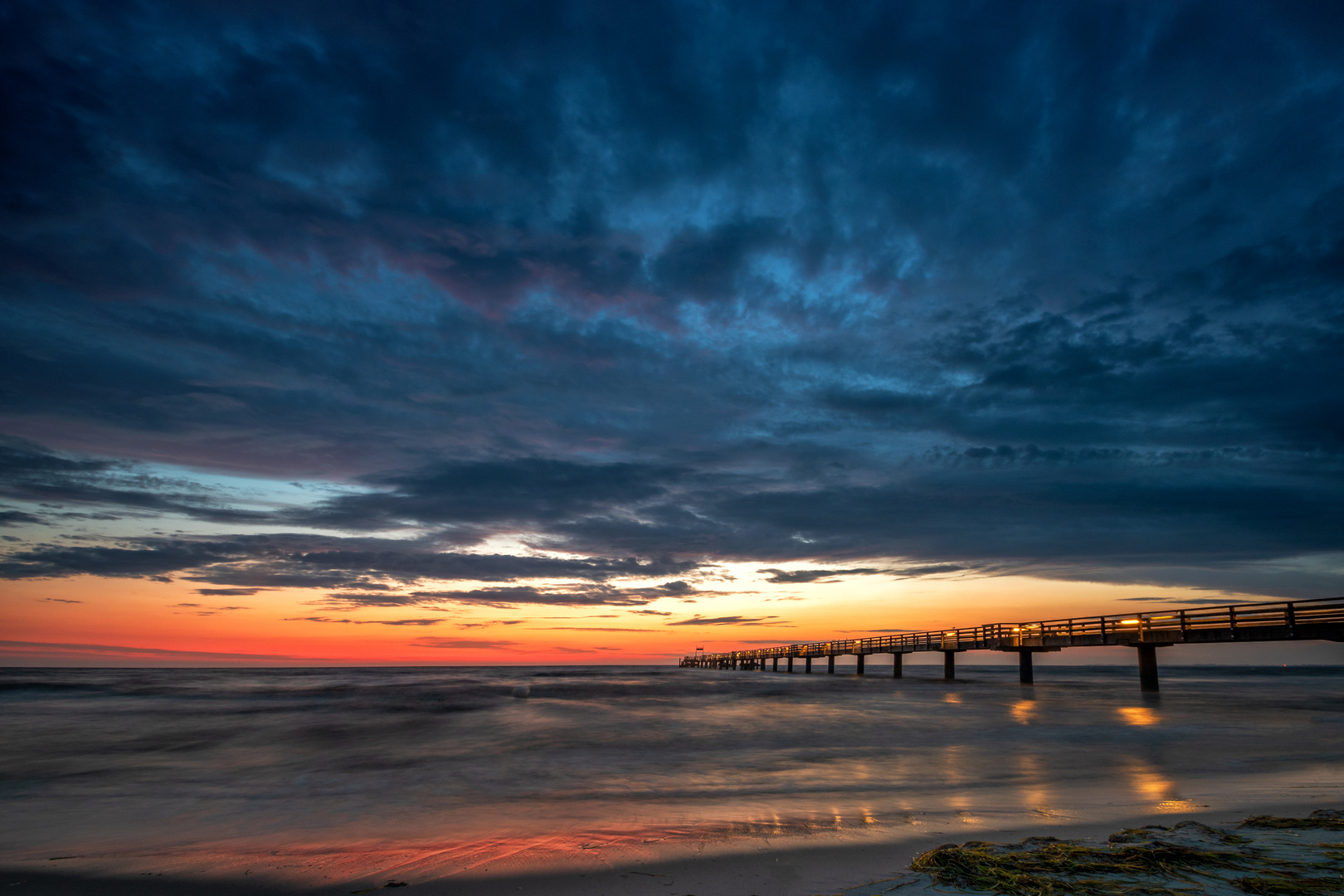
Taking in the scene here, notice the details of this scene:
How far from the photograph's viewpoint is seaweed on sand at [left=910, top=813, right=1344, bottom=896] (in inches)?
175

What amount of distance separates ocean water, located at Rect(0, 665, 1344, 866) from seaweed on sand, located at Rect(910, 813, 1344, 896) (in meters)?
2.12

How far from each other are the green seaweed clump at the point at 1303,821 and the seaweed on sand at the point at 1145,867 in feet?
2.18

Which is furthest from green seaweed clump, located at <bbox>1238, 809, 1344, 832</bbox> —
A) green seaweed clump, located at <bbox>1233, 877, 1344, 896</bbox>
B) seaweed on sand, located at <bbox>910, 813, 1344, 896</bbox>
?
green seaweed clump, located at <bbox>1233, 877, 1344, 896</bbox>

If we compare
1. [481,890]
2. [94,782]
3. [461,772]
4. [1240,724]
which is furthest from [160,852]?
[1240,724]

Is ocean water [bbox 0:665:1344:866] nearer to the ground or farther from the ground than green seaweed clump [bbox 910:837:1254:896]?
nearer to the ground

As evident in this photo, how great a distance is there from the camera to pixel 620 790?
11.2 metres

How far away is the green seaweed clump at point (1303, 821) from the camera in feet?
20.0

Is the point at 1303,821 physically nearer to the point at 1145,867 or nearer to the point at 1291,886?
the point at 1291,886

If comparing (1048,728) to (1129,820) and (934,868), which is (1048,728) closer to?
(1129,820)

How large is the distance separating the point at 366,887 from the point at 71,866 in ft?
13.2

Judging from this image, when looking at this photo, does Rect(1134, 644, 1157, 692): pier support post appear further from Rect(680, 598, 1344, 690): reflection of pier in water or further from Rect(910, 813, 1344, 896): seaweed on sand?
Rect(910, 813, 1344, 896): seaweed on sand

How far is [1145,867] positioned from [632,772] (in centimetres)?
998

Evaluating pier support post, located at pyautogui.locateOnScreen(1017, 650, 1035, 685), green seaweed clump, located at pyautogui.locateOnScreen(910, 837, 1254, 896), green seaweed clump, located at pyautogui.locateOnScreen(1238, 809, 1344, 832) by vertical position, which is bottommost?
pier support post, located at pyautogui.locateOnScreen(1017, 650, 1035, 685)

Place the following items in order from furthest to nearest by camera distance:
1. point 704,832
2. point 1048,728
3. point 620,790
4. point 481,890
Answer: point 1048,728
point 620,790
point 704,832
point 481,890
